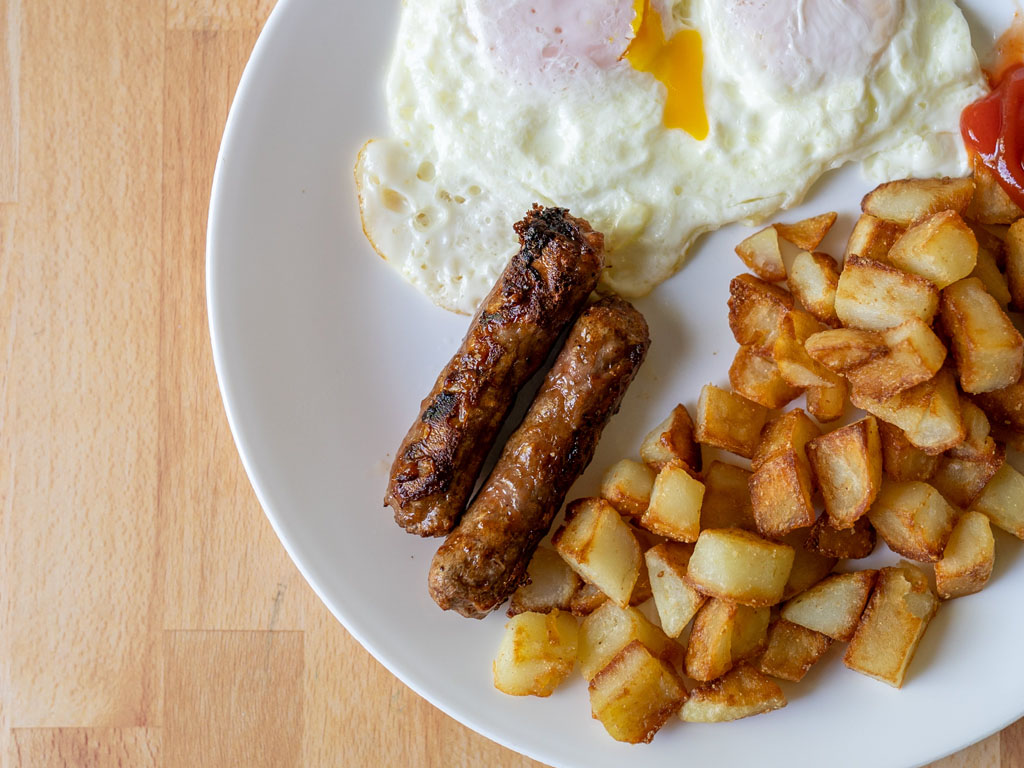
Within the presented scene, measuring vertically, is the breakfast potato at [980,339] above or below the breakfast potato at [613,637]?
above

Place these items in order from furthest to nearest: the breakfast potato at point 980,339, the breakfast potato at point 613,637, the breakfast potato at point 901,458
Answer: the breakfast potato at point 613,637 → the breakfast potato at point 901,458 → the breakfast potato at point 980,339

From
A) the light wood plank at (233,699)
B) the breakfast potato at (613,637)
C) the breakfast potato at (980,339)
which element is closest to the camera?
the breakfast potato at (980,339)

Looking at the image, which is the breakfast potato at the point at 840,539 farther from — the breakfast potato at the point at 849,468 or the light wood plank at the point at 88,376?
the light wood plank at the point at 88,376

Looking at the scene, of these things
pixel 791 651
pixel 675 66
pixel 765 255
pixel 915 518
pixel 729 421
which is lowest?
pixel 791 651

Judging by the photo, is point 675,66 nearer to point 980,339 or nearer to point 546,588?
point 980,339

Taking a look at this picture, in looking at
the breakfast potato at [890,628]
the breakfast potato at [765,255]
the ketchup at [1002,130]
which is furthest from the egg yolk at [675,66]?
the breakfast potato at [890,628]

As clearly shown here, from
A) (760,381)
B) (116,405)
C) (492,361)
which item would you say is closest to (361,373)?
(492,361)

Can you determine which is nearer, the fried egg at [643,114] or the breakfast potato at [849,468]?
the breakfast potato at [849,468]

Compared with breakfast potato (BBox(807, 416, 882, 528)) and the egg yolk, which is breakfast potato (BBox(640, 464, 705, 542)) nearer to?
breakfast potato (BBox(807, 416, 882, 528))
